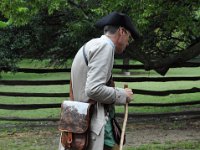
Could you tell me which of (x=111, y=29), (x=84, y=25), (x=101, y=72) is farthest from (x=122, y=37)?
(x=84, y=25)

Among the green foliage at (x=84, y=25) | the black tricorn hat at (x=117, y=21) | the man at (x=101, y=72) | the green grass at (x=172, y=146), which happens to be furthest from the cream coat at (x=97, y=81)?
the green foliage at (x=84, y=25)

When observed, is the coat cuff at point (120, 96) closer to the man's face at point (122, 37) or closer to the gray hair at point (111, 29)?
the man's face at point (122, 37)

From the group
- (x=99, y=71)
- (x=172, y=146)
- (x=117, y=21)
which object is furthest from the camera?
(x=172, y=146)

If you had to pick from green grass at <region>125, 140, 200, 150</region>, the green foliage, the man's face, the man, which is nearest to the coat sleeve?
the man

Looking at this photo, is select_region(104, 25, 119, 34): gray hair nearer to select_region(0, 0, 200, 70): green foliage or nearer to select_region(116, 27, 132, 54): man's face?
select_region(116, 27, 132, 54): man's face

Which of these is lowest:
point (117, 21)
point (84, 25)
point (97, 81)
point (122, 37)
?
point (84, 25)

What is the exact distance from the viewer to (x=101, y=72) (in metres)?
3.13

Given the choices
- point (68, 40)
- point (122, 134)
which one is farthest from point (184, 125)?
point (122, 134)

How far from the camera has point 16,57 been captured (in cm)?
1232

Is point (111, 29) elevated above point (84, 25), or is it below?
above

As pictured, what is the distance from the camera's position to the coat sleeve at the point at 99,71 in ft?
10.3

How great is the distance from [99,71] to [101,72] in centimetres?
2

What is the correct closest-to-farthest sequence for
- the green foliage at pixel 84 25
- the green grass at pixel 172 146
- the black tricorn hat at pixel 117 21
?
the black tricorn hat at pixel 117 21, the green grass at pixel 172 146, the green foliage at pixel 84 25

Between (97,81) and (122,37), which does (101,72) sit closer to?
(97,81)
